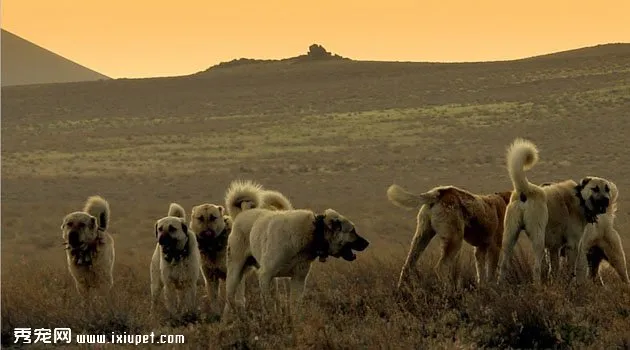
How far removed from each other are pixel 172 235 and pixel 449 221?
2888 millimetres

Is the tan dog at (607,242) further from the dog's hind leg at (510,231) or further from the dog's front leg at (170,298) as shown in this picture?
the dog's front leg at (170,298)

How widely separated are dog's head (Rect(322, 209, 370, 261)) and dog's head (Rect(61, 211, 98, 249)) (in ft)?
8.71

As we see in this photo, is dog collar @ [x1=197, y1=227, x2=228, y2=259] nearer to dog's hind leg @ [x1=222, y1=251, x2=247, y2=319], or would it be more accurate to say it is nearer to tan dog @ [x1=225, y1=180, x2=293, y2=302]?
tan dog @ [x1=225, y1=180, x2=293, y2=302]

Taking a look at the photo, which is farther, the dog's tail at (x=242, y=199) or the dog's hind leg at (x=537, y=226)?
the dog's tail at (x=242, y=199)

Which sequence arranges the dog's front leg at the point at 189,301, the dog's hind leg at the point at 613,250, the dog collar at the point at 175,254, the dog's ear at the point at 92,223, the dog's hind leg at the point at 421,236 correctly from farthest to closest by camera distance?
the dog's hind leg at the point at 613,250
the dog's ear at the point at 92,223
the dog's hind leg at the point at 421,236
the dog collar at the point at 175,254
the dog's front leg at the point at 189,301

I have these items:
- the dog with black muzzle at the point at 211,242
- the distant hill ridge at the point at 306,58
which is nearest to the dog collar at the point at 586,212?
the dog with black muzzle at the point at 211,242

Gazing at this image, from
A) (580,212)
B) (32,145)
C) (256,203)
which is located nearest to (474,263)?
(580,212)

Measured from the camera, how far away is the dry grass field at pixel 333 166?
902 centimetres

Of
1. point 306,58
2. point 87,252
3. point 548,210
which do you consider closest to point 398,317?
point 548,210

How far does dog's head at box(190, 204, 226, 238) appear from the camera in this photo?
11.6 metres

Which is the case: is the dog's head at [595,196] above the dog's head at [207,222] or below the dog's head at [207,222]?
above

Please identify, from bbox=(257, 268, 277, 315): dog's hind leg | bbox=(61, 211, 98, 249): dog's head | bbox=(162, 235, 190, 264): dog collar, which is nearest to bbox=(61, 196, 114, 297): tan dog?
bbox=(61, 211, 98, 249): dog's head

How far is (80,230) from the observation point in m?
11.3

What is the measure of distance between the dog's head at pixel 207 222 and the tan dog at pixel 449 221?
6.12ft
